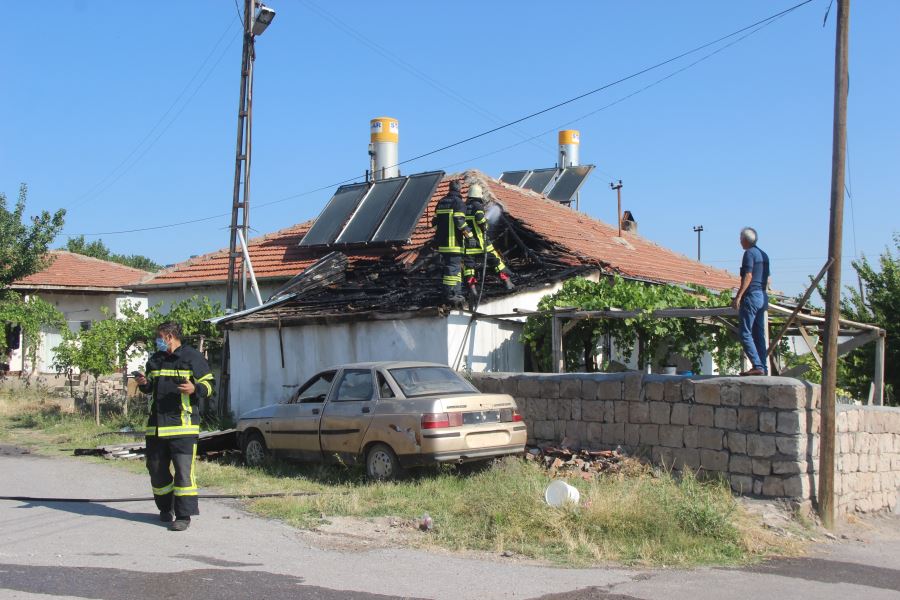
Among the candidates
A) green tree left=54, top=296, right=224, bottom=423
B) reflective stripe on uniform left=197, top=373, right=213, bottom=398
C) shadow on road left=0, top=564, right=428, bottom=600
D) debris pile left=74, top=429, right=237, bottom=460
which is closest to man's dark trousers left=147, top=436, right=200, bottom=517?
reflective stripe on uniform left=197, top=373, right=213, bottom=398

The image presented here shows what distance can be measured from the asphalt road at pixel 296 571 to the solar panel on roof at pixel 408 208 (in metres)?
8.95

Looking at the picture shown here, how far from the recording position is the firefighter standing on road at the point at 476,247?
43.5 ft

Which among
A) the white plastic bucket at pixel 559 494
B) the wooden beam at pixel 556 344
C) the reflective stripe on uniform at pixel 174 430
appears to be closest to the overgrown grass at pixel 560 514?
the white plastic bucket at pixel 559 494

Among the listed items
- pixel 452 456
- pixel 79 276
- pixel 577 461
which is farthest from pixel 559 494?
pixel 79 276

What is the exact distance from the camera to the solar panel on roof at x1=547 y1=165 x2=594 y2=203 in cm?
2344

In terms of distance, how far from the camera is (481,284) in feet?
43.6

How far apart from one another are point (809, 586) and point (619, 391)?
4.09 metres

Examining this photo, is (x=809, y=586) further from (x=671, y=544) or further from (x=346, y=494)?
(x=346, y=494)

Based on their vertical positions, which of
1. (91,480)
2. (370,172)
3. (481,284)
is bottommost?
(91,480)

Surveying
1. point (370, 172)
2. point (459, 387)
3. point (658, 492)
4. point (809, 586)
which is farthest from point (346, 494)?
point (370, 172)

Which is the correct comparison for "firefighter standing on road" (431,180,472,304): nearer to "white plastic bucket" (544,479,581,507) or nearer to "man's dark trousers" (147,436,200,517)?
"white plastic bucket" (544,479,581,507)

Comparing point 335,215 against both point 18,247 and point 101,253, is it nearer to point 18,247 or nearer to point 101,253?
point 18,247

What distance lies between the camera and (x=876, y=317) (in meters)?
18.7

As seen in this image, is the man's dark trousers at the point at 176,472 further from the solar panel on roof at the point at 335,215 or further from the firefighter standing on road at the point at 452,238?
the solar panel on roof at the point at 335,215
